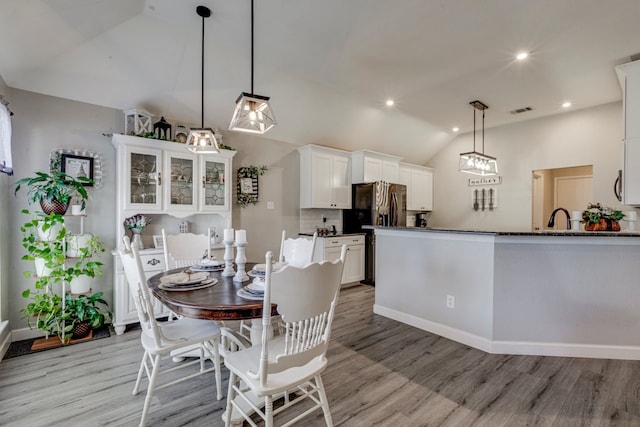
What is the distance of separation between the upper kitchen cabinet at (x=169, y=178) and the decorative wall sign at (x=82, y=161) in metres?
0.26

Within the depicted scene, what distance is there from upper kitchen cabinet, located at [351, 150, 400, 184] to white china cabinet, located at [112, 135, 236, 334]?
2400mm

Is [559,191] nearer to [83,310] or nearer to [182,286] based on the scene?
[182,286]

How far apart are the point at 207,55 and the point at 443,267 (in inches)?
132

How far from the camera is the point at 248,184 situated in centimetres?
439

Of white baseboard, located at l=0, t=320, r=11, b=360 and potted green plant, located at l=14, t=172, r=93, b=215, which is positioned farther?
potted green plant, located at l=14, t=172, r=93, b=215

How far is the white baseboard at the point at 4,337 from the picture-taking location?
257cm

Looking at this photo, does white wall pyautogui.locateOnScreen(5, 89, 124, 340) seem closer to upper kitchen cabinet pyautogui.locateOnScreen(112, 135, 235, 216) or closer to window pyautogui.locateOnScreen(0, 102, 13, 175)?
upper kitchen cabinet pyautogui.locateOnScreen(112, 135, 235, 216)

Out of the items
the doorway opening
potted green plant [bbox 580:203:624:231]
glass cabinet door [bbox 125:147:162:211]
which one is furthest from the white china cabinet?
the doorway opening

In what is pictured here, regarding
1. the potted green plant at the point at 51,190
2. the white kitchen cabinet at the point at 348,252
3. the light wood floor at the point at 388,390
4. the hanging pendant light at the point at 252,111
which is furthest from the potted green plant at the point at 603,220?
the potted green plant at the point at 51,190

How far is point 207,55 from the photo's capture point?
10.5ft

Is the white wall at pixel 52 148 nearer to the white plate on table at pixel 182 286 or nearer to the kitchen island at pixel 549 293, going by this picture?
the white plate on table at pixel 182 286

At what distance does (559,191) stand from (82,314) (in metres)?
8.27

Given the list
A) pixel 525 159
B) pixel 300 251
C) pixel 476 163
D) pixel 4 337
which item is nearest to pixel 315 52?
pixel 300 251

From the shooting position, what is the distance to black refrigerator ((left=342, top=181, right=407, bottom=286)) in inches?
202
